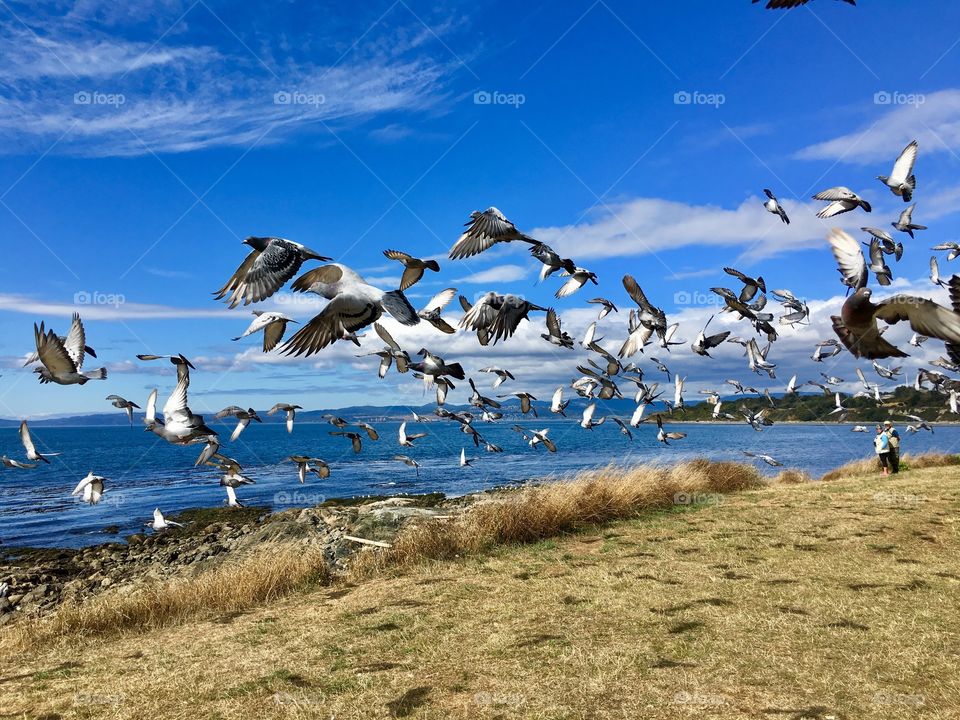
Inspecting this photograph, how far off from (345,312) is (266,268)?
1.50 metres

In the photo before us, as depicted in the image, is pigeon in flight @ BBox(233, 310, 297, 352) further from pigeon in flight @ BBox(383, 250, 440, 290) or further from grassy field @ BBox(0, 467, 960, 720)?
grassy field @ BBox(0, 467, 960, 720)

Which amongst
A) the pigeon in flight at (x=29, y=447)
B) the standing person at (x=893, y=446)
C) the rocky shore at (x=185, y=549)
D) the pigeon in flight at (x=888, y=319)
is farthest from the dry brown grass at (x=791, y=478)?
the pigeon in flight at (x=888, y=319)

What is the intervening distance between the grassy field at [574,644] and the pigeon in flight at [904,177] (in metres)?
4.85

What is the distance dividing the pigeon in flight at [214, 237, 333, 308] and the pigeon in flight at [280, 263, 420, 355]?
954 millimetres


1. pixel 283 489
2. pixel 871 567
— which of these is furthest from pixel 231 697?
pixel 283 489

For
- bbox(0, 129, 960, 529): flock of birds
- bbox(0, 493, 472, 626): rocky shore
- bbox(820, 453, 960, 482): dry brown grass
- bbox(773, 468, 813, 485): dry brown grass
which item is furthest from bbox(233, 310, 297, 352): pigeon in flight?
bbox(820, 453, 960, 482): dry brown grass

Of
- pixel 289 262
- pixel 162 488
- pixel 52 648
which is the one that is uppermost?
pixel 289 262

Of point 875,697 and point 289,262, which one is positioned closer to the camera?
point 289,262

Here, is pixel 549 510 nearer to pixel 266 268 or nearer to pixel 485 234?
pixel 485 234

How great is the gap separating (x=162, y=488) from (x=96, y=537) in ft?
55.6

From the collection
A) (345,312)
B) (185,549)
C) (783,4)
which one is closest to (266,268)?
(345,312)

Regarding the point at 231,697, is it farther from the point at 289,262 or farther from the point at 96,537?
the point at 96,537

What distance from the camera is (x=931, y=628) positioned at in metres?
7.32

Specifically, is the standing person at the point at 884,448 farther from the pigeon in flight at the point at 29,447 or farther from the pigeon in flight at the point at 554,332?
the pigeon in flight at the point at 29,447
